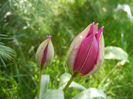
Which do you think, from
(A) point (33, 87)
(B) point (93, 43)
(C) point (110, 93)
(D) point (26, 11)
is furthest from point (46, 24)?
(B) point (93, 43)

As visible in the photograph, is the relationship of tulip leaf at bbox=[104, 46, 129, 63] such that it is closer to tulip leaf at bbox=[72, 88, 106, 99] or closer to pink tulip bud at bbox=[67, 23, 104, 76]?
tulip leaf at bbox=[72, 88, 106, 99]

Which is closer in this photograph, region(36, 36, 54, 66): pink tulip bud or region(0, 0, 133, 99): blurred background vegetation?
Answer: region(36, 36, 54, 66): pink tulip bud

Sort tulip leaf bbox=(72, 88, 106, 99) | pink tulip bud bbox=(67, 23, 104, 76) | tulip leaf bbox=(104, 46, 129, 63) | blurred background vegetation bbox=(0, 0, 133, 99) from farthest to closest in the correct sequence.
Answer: tulip leaf bbox=(104, 46, 129, 63) → blurred background vegetation bbox=(0, 0, 133, 99) → tulip leaf bbox=(72, 88, 106, 99) → pink tulip bud bbox=(67, 23, 104, 76)

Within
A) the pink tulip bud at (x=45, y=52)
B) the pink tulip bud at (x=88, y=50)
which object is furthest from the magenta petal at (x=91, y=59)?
the pink tulip bud at (x=45, y=52)

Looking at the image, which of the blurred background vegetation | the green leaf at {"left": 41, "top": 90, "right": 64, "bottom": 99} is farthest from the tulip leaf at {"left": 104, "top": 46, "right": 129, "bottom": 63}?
the green leaf at {"left": 41, "top": 90, "right": 64, "bottom": 99}

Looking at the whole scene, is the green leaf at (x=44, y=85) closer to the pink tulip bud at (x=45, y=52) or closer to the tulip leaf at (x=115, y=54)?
the pink tulip bud at (x=45, y=52)

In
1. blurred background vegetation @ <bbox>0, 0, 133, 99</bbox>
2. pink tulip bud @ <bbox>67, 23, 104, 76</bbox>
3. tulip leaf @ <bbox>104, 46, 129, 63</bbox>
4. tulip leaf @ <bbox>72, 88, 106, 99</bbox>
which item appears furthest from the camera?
tulip leaf @ <bbox>104, 46, 129, 63</bbox>

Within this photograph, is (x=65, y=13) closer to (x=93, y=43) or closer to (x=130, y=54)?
(x=130, y=54)
